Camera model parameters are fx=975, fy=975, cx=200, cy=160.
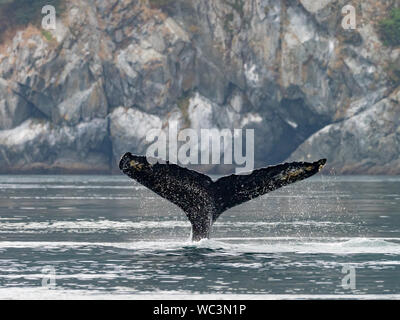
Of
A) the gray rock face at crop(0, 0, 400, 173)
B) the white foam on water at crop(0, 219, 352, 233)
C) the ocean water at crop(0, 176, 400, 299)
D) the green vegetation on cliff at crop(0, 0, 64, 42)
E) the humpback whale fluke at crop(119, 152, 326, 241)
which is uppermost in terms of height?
the green vegetation on cliff at crop(0, 0, 64, 42)

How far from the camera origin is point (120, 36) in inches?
5374

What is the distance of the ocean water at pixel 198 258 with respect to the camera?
18.6 meters

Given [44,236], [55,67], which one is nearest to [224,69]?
[55,67]

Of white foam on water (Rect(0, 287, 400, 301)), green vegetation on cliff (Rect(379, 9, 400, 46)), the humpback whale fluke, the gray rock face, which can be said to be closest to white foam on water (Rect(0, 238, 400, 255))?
the humpback whale fluke

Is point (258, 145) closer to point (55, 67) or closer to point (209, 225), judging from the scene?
point (55, 67)

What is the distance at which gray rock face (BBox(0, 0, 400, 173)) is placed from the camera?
131 meters

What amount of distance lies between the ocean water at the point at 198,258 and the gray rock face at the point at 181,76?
3596 inches

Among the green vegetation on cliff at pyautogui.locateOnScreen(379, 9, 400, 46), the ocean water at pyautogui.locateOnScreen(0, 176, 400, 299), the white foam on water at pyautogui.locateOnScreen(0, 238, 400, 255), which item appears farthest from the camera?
the green vegetation on cliff at pyautogui.locateOnScreen(379, 9, 400, 46)

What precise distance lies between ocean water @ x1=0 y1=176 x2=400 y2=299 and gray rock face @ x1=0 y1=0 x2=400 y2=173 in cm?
9134

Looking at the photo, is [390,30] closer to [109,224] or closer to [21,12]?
[21,12]

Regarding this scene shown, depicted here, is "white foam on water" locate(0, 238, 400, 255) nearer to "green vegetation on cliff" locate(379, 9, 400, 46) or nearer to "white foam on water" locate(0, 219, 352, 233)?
"white foam on water" locate(0, 219, 352, 233)

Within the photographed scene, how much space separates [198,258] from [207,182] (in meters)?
2.63

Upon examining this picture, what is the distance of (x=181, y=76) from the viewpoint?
447 feet

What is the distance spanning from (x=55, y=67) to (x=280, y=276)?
119080mm
